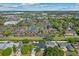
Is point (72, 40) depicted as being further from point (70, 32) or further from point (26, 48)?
point (26, 48)

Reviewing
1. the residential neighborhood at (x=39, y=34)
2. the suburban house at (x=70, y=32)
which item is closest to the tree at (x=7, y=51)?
the residential neighborhood at (x=39, y=34)

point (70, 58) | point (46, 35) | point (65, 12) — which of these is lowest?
point (70, 58)

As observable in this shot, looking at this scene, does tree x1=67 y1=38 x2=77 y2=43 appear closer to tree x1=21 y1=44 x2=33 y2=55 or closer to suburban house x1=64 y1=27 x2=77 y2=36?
suburban house x1=64 y1=27 x2=77 y2=36

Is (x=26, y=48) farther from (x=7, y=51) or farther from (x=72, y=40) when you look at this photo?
(x=72, y=40)

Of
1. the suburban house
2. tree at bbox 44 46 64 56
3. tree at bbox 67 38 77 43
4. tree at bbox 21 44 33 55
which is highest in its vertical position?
the suburban house

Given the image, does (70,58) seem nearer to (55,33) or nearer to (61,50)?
(61,50)

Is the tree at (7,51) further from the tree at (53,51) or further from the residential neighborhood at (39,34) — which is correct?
the tree at (53,51)

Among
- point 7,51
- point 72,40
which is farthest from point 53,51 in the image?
point 7,51

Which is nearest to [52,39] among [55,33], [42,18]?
[55,33]

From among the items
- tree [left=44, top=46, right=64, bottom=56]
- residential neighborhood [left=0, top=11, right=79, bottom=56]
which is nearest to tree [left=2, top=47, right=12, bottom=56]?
residential neighborhood [left=0, top=11, right=79, bottom=56]

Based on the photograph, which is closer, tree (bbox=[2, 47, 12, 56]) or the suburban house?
tree (bbox=[2, 47, 12, 56])

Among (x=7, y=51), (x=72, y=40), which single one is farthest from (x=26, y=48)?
(x=72, y=40)
